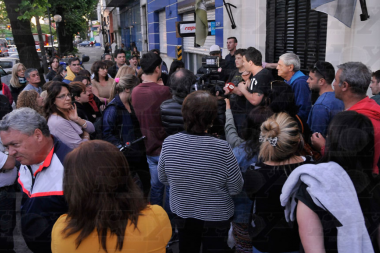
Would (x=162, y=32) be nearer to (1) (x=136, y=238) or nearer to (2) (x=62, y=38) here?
(2) (x=62, y=38)

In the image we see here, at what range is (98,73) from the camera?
542cm

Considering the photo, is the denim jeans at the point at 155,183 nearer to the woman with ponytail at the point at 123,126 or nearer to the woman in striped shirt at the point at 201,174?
the woman with ponytail at the point at 123,126

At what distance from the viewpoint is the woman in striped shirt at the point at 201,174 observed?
83.6 inches

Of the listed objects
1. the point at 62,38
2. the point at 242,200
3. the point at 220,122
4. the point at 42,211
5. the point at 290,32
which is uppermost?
the point at 62,38

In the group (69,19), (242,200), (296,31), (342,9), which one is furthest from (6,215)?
(69,19)

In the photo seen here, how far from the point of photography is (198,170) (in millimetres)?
2143

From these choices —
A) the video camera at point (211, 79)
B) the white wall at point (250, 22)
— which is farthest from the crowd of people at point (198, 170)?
the white wall at point (250, 22)

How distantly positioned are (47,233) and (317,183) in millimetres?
1408

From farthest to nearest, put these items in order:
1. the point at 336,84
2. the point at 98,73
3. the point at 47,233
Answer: the point at 98,73, the point at 336,84, the point at 47,233

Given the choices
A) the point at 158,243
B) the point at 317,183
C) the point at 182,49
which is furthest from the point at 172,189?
the point at 182,49

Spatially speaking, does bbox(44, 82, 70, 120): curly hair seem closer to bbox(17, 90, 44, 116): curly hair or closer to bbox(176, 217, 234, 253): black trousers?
bbox(17, 90, 44, 116): curly hair

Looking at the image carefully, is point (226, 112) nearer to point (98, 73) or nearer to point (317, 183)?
point (317, 183)

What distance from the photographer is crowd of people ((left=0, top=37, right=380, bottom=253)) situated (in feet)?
4.67

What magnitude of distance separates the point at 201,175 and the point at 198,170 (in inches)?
1.6
